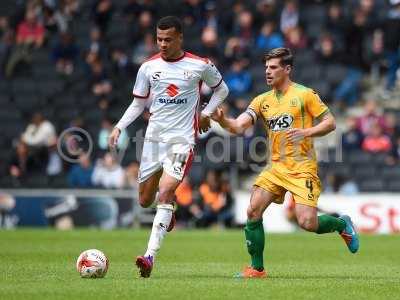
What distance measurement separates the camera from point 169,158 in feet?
37.8

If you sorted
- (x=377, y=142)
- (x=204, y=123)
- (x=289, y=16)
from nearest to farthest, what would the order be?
(x=204, y=123) → (x=377, y=142) → (x=289, y=16)

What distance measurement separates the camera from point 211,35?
27.7 m

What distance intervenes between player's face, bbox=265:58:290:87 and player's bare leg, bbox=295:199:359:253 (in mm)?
1357

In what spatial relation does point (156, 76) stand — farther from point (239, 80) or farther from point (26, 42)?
point (26, 42)

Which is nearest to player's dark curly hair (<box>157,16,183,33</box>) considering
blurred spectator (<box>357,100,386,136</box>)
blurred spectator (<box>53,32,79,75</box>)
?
blurred spectator (<box>357,100,386,136</box>)

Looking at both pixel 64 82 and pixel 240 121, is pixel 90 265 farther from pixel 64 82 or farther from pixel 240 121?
pixel 64 82

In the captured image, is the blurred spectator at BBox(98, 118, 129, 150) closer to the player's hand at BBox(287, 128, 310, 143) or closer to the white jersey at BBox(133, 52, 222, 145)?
the white jersey at BBox(133, 52, 222, 145)

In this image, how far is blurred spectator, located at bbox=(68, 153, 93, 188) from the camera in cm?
2559

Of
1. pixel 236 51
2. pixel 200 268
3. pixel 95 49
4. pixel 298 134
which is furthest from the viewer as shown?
pixel 95 49

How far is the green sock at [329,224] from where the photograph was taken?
11624 millimetres

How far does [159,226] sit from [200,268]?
1.78 m

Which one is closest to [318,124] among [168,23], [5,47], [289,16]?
[168,23]

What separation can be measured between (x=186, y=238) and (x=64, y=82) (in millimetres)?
10465

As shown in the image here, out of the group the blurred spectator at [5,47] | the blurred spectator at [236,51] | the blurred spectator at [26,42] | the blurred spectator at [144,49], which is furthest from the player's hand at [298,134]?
the blurred spectator at [5,47]
